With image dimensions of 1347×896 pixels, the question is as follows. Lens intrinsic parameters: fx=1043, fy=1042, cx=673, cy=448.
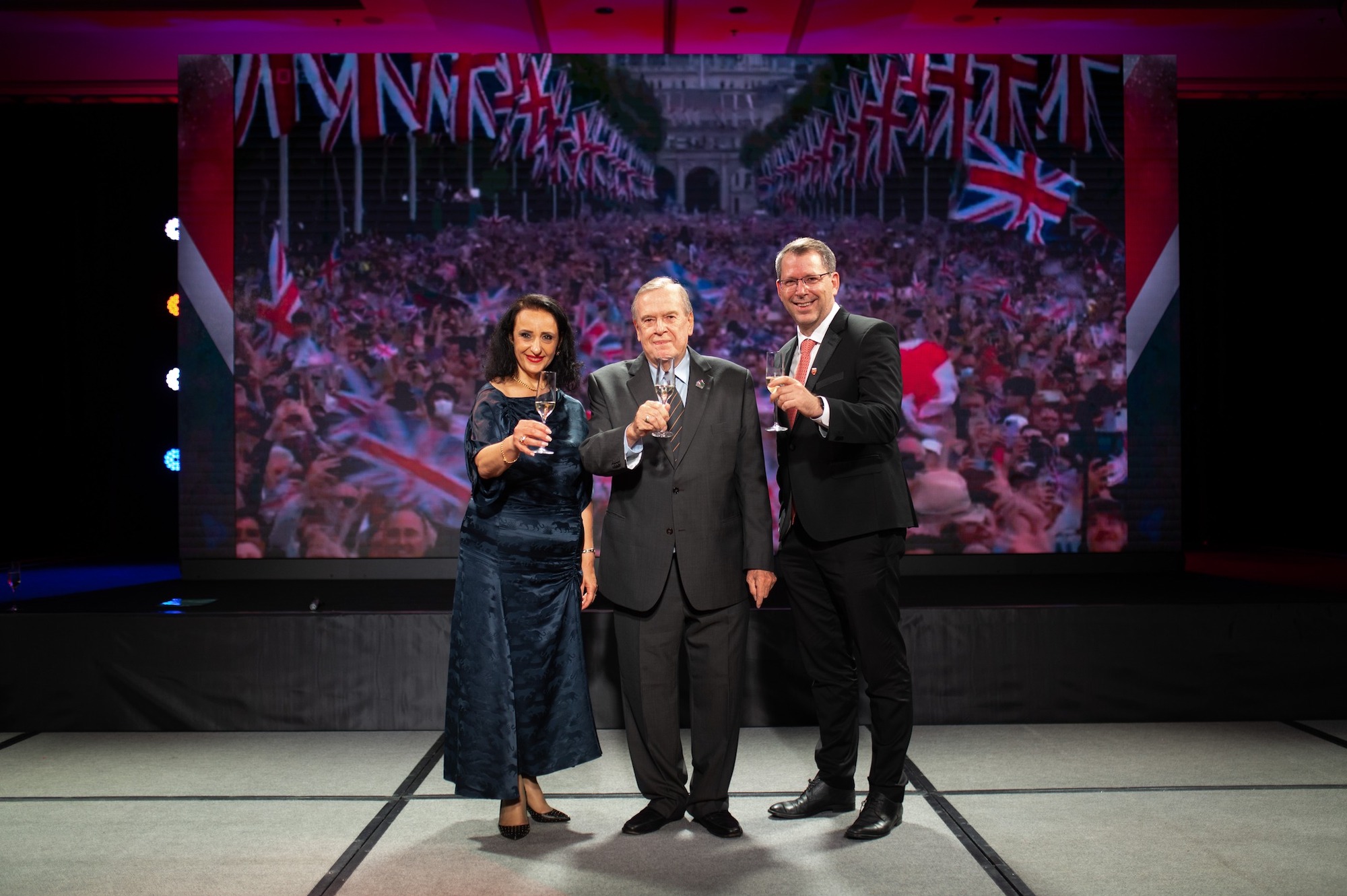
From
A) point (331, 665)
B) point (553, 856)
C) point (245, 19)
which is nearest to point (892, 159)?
point (245, 19)

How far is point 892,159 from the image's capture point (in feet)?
20.7

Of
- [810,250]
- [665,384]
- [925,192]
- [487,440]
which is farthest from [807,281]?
[925,192]

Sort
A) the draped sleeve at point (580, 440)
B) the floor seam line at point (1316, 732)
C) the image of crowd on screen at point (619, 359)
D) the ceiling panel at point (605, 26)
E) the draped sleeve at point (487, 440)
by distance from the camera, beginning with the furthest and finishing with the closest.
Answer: the image of crowd on screen at point (619, 359)
the ceiling panel at point (605, 26)
the floor seam line at point (1316, 732)
the draped sleeve at point (580, 440)
the draped sleeve at point (487, 440)

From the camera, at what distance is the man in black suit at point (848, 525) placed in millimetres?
2896

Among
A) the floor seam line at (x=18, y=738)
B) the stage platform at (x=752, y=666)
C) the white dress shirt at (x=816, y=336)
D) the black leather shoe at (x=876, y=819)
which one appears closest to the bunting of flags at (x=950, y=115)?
the stage platform at (x=752, y=666)

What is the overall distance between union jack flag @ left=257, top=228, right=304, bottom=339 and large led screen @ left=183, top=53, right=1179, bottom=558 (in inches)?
0.6

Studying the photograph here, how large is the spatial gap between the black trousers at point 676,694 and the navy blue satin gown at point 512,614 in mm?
178

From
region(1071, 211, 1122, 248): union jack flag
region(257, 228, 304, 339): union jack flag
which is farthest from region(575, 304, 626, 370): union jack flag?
region(1071, 211, 1122, 248): union jack flag

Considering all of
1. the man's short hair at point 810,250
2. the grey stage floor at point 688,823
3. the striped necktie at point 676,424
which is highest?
the man's short hair at point 810,250

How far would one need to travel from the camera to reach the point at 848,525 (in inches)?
114

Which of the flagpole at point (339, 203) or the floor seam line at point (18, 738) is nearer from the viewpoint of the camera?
the floor seam line at point (18, 738)

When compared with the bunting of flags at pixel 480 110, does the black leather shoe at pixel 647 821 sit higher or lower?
lower

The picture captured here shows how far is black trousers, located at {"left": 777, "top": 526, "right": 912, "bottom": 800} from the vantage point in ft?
9.52

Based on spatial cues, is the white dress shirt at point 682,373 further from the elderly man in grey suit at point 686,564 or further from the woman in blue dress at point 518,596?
the woman in blue dress at point 518,596
